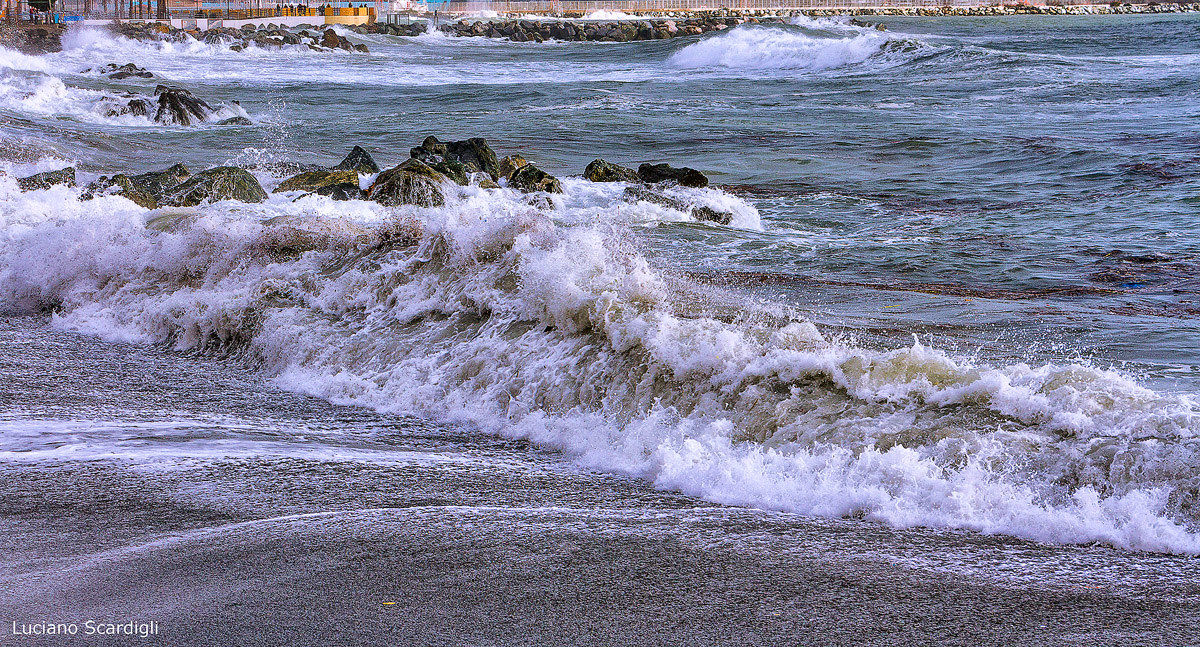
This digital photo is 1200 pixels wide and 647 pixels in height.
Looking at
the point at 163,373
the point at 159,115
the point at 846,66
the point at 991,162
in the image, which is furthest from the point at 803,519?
the point at 846,66

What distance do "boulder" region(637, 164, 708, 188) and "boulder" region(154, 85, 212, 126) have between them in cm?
1225

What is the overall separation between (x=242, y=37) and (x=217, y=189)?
4464cm

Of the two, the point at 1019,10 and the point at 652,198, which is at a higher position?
the point at 1019,10

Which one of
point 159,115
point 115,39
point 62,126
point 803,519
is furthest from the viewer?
point 115,39

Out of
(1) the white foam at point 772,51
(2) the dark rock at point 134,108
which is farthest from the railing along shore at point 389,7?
(2) the dark rock at point 134,108

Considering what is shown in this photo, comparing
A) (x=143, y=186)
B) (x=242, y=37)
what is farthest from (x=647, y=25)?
(x=143, y=186)

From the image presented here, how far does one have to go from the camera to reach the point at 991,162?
17.0 meters

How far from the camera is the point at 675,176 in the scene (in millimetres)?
14727

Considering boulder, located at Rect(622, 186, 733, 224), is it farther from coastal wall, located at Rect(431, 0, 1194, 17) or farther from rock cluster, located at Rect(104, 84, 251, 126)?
coastal wall, located at Rect(431, 0, 1194, 17)

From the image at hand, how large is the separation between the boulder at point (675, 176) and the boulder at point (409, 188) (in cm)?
286

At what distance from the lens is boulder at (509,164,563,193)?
14305 millimetres

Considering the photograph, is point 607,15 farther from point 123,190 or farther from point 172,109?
point 123,190

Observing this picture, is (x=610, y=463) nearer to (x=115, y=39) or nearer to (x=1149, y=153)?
(x=1149, y=153)

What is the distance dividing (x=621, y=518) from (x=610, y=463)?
82cm
